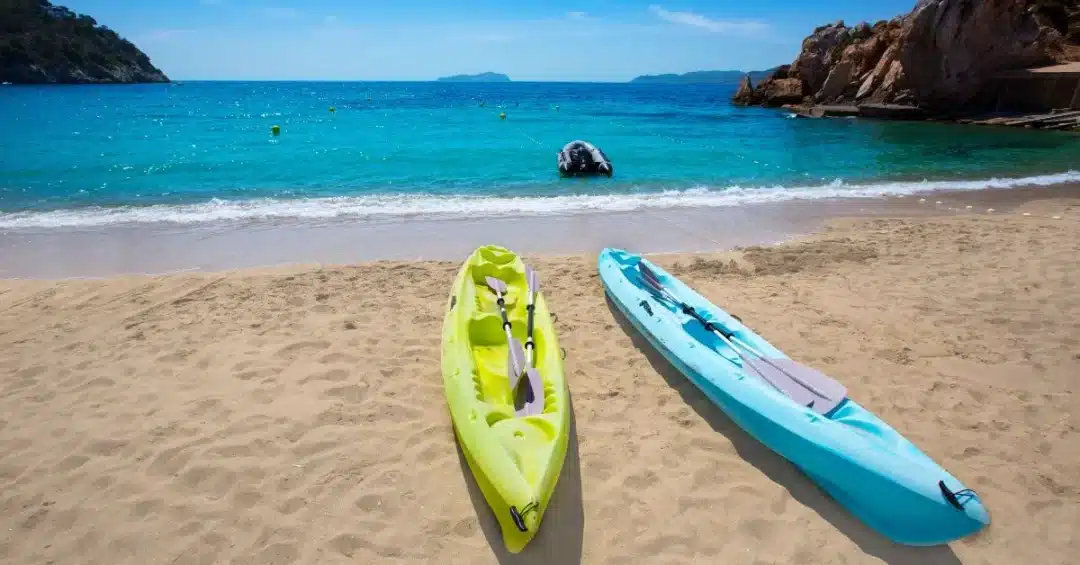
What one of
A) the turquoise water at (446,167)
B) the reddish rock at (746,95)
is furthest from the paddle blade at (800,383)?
the reddish rock at (746,95)

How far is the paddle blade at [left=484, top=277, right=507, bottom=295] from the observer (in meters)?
5.36

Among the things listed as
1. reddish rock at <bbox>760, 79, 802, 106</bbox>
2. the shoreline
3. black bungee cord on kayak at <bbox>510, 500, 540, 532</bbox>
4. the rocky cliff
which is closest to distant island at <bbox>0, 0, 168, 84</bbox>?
reddish rock at <bbox>760, 79, 802, 106</bbox>

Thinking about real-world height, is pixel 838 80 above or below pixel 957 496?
above

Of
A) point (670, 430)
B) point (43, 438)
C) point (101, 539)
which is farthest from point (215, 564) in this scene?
point (670, 430)

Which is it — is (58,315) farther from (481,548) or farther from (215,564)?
(481,548)

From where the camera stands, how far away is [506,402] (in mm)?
3799

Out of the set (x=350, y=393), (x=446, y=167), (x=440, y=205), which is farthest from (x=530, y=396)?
(x=446, y=167)

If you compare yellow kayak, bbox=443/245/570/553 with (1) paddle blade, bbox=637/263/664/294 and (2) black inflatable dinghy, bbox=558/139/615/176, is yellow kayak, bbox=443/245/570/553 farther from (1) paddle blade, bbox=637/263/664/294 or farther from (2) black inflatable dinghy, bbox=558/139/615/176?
(2) black inflatable dinghy, bbox=558/139/615/176

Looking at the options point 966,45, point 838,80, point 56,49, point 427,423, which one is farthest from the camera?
point 56,49

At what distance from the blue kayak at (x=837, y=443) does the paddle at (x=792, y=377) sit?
0.09ft

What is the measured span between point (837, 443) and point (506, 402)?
6.38 feet

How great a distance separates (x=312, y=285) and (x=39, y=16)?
110678mm

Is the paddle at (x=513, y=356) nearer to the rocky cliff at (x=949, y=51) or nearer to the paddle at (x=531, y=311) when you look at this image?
the paddle at (x=531, y=311)

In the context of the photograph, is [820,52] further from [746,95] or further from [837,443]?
[837,443]
